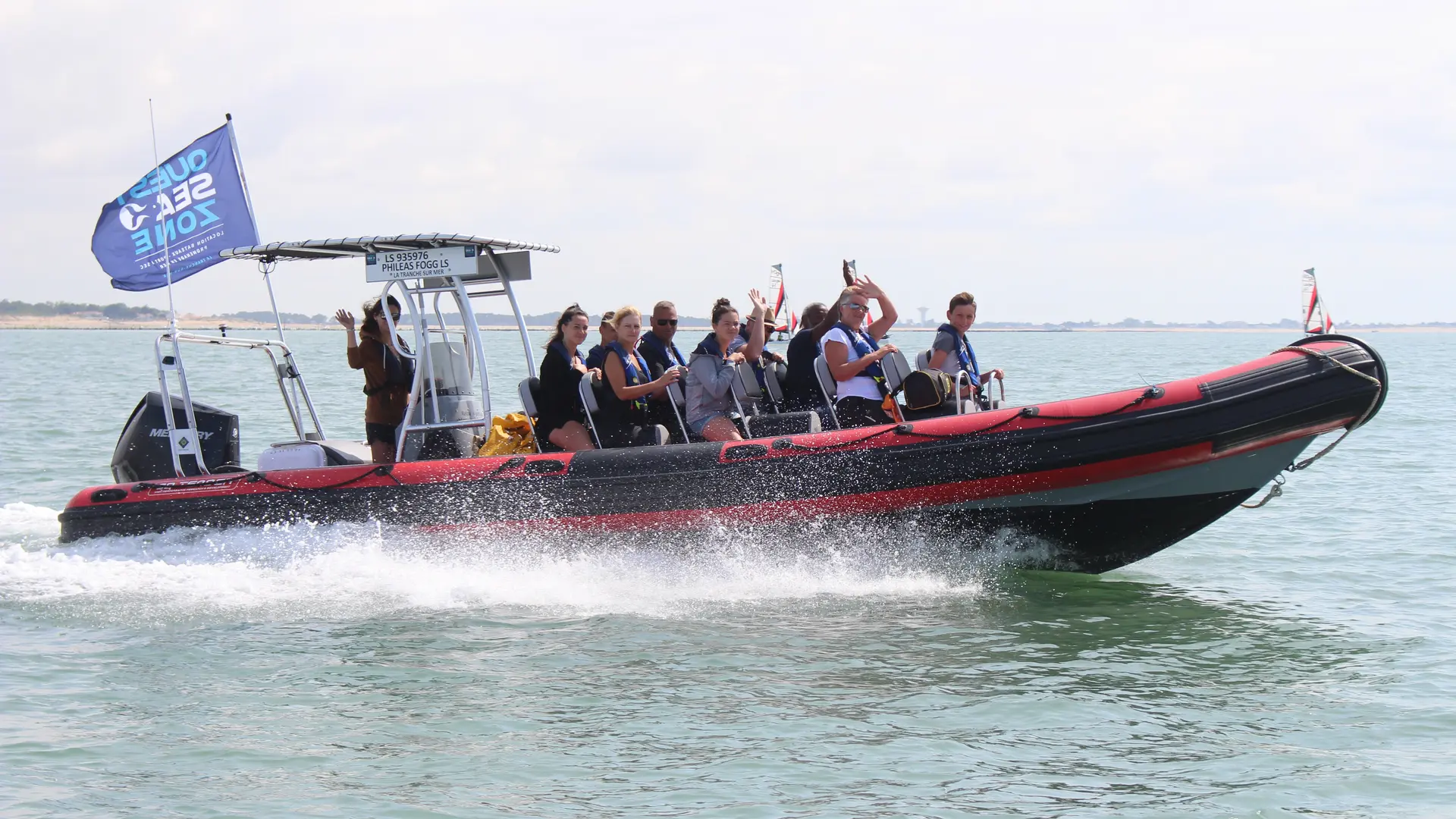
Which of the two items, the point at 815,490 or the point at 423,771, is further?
the point at 815,490

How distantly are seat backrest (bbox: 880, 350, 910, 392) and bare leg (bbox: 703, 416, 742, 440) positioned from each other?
40.1 inches

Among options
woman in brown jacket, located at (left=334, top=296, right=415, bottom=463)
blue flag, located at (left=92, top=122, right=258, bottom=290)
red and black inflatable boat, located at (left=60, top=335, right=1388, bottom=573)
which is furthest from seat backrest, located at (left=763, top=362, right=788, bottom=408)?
blue flag, located at (left=92, top=122, right=258, bottom=290)

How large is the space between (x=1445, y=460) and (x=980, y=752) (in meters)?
13.5

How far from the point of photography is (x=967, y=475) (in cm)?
762

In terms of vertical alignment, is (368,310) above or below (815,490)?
above

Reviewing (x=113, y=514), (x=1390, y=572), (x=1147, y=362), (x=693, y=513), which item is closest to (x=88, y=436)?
(x=113, y=514)

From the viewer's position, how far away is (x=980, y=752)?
5285mm

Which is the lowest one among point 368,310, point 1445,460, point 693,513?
point 1445,460

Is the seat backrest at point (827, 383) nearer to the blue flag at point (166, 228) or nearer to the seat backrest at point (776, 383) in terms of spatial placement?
the seat backrest at point (776, 383)

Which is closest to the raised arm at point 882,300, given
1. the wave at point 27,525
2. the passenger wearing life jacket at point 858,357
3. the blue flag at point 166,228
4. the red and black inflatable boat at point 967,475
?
the passenger wearing life jacket at point 858,357

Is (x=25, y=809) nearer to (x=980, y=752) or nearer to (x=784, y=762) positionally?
(x=784, y=762)

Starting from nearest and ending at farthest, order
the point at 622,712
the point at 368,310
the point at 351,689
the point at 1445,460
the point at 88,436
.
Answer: the point at 622,712 < the point at 351,689 < the point at 368,310 < the point at 1445,460 < the point at 88,436

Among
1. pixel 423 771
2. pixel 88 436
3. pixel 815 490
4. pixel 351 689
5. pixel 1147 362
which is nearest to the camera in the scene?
pixel 423 771

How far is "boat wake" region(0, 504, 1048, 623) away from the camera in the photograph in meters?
7.68
